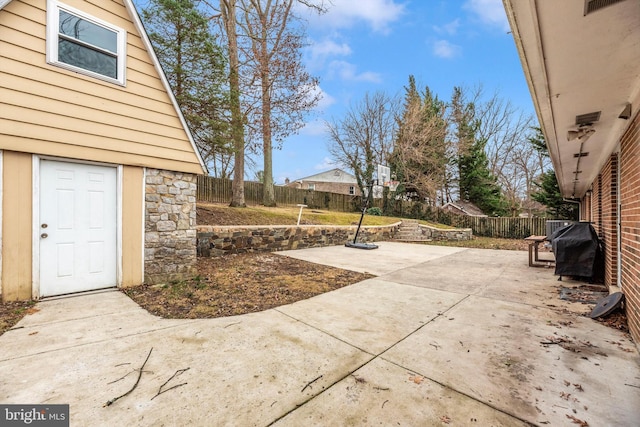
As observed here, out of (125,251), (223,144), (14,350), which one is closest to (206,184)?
(223,144)

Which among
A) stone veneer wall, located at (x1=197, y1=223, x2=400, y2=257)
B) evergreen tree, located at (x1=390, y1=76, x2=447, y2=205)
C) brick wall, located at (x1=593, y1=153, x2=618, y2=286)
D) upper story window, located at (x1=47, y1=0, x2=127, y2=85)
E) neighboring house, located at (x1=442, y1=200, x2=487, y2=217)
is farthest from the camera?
neighboring house, located at (x1=442, y1=200, x2=487, y2=217)

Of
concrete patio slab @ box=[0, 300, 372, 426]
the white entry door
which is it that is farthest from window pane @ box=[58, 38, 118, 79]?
concrete patio slab @ box=[0, 300, 372, 426]

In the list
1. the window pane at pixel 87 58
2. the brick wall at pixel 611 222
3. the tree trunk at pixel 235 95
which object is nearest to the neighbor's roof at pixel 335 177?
the tree trunk at pixel 235 95

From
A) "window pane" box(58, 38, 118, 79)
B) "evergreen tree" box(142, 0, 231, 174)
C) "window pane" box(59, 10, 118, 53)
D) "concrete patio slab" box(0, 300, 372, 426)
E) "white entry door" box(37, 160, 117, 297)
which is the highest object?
"evergreen tree" box(142, 0, 231, 174)

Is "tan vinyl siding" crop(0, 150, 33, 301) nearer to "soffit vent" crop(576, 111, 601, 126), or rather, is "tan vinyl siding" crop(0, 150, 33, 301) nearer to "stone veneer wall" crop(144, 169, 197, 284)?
"stone veneer wall" crop(144, 169, 197, 284)

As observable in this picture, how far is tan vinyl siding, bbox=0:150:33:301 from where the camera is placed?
3311 millimetres

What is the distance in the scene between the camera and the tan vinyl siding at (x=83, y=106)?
11.0ft

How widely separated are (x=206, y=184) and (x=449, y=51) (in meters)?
17.4

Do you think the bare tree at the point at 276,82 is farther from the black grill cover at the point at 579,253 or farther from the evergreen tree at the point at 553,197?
the evergreen tree at the point at 553,197

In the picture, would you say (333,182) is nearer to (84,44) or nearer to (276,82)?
(276,82)

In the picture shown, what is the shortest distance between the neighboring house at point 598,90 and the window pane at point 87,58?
5.08 m

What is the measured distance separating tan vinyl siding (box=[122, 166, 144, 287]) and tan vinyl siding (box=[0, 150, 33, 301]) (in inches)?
39.8

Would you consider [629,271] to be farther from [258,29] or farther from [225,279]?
[258,29]

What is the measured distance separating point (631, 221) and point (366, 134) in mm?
17754
